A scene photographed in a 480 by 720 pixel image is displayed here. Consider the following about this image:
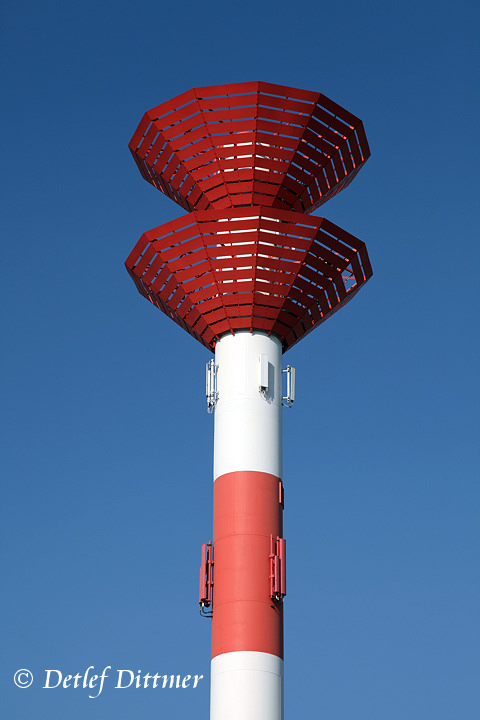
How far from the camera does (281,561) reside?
38781 millimetres

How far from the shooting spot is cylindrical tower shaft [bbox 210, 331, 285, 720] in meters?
37.3

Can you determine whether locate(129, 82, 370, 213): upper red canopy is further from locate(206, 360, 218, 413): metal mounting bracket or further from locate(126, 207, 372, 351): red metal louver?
locate(206, 360, 218, 413): metal mounting bracket

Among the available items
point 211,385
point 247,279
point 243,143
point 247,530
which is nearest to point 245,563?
point 247,530

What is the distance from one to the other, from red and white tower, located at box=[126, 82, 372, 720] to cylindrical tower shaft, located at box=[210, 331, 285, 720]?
0.15 feet

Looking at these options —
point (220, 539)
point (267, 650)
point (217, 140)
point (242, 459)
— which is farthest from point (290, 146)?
point (267, 650)

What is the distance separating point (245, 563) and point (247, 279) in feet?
33.8

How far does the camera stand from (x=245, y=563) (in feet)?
128

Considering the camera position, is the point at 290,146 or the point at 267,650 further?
the point at 290,146

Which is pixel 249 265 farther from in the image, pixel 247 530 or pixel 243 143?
pixel 247 530

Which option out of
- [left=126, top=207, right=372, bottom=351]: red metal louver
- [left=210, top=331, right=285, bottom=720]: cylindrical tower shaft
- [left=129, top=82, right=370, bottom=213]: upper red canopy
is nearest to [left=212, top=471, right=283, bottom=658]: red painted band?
[left=210, top=331, right=285, bottom=720]: cylindrical tower shaft

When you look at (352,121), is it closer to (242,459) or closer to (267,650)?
(242,459)

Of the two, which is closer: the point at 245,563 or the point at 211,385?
the point at 245,563

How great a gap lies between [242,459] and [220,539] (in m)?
2.88

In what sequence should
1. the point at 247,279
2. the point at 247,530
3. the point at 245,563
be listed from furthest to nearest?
the point at 247,279 → the point at 247,530 → the point at 245,563
